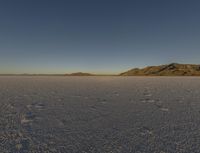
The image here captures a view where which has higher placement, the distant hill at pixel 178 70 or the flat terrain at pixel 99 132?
the distant hill at pixel 178 70

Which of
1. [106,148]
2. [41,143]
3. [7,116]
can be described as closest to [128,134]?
[106,148]

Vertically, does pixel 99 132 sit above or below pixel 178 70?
below

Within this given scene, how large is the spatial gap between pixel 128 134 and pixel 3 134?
2.71 meters

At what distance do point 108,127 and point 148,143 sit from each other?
3.85 ft

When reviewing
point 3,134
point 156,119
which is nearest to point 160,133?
point 156,119

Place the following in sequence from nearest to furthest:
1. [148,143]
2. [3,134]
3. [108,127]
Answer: [148,143], [3,134], [108,127]

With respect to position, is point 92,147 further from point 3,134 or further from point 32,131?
point 3,134

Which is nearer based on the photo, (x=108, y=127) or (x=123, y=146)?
(x=123, y=146)

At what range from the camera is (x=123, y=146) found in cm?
304

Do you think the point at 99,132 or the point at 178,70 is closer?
the point at 99,132

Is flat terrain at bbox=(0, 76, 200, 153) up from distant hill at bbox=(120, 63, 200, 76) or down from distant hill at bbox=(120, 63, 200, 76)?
down

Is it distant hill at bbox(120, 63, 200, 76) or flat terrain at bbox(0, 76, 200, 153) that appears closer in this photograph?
flat terrain at bbox(0, 76, 200, 153)

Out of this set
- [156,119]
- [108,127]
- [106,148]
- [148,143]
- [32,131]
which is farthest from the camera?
[156,119]

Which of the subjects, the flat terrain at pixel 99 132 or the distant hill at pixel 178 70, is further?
the distant hill at pixel 178 70
